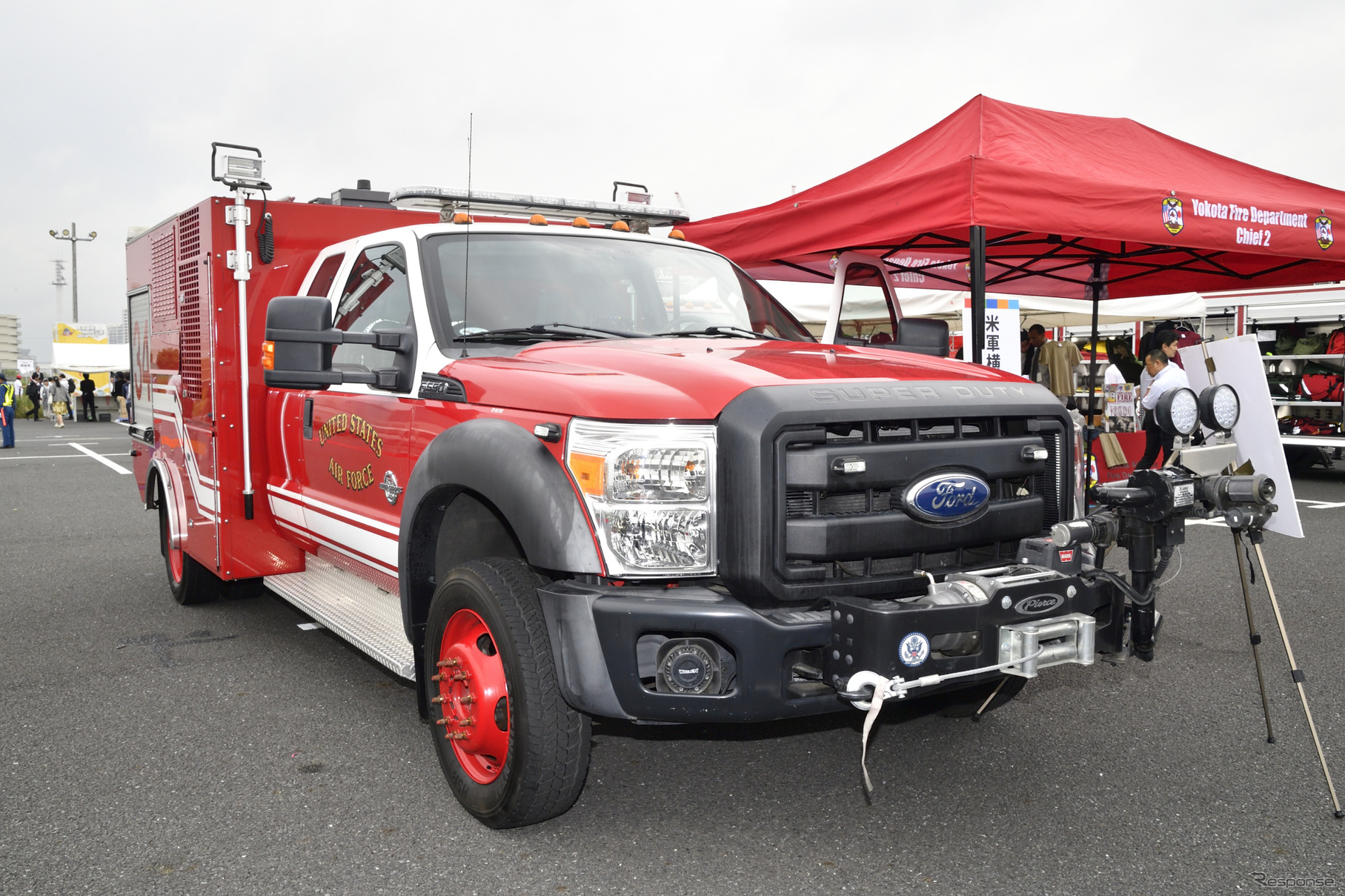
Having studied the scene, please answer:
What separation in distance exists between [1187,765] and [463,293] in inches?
123

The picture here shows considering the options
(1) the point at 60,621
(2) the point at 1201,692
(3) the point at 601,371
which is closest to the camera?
(3) the point at 601,371

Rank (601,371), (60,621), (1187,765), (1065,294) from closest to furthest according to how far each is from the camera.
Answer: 1. (601,371)
2. (1187,765)
3. (60,621)
4. (1065,294)

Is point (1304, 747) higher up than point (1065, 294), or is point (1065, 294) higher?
point (1065, 294)

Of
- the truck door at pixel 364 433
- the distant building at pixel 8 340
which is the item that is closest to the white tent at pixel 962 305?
the truck door at pixel 364 433

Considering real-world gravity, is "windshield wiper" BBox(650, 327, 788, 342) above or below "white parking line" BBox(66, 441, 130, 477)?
above

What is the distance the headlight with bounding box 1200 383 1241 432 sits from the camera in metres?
3.55

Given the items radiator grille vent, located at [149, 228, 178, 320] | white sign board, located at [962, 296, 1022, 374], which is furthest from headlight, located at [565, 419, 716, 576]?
white sign board, located at [962, 296, 1022, 374]

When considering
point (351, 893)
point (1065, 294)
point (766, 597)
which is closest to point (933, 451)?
point (766, 597)

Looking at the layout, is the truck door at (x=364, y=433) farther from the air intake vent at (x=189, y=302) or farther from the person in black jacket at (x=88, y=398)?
the person in black jacket at (x=88, y=398)

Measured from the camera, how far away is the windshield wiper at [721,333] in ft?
13.1

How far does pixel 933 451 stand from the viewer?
2.92 meters

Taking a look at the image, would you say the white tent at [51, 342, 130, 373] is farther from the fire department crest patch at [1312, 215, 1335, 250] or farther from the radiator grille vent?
the fire department crest patch at [1312, 215, 1335, 250]

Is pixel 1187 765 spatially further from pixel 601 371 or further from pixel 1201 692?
pixel 601 371

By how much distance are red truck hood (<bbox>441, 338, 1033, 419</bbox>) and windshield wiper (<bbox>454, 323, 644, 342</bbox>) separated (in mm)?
110
